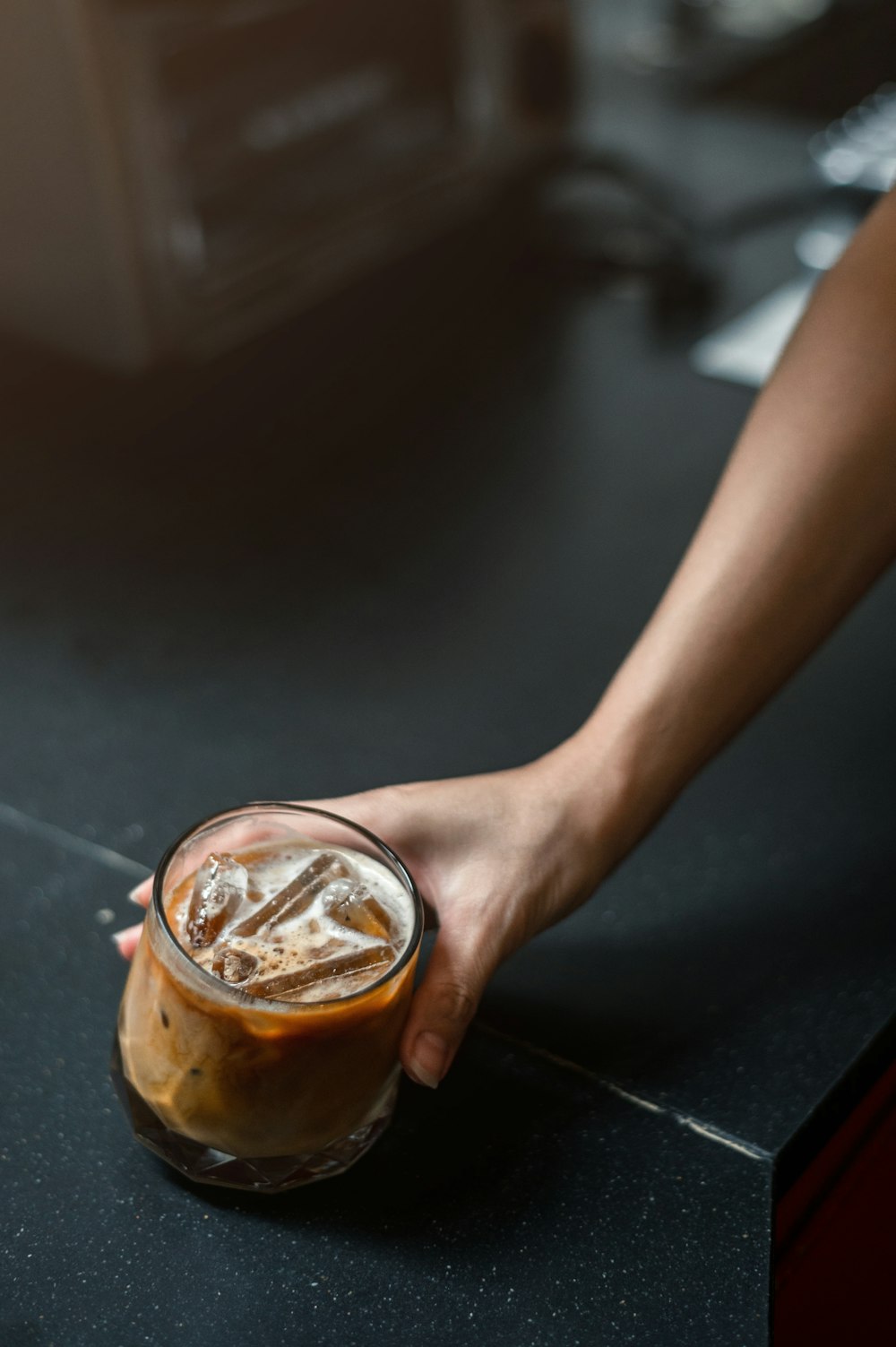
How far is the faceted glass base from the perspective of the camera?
590 mm

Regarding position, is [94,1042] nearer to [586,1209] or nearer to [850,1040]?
[586,1209]

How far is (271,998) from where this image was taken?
538mm

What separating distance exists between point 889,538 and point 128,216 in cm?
77

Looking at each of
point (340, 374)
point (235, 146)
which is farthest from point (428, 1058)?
point (235, 146)

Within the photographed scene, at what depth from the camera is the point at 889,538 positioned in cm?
80

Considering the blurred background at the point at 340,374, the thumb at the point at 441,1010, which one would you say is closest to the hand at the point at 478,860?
the thumb at the point at 441,1010

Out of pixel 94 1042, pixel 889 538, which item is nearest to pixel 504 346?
pixel 889 538

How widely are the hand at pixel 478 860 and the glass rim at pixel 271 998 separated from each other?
33 mm

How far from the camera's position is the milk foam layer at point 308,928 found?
560 millimetres

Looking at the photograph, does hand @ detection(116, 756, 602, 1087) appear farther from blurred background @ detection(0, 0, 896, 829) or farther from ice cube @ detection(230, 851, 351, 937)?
blurred background @ detection(0, 0, 896, 829)

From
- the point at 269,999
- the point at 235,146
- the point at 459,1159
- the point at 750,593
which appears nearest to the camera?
the point at 269,999

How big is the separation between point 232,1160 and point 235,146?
1055 mm

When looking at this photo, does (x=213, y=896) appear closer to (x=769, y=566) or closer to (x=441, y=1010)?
(x=441, y=1010)

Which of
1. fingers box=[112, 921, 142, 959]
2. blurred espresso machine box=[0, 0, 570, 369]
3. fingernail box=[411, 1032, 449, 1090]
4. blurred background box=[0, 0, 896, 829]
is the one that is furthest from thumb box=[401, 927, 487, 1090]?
blurred espresso machine box=[0, 0, 570, 369]
